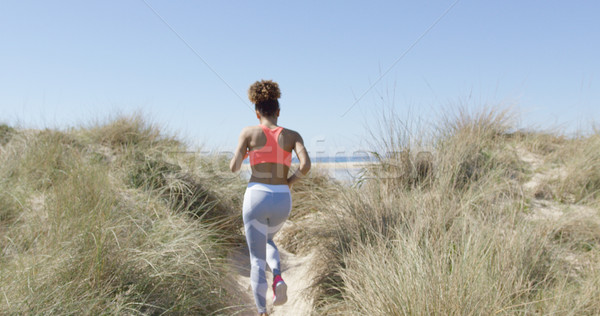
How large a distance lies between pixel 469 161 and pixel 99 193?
19.0 feet

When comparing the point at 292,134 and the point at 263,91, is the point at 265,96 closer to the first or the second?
the point at 263,91

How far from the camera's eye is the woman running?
145 inches

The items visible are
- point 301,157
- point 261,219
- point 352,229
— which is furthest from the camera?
point 352,229

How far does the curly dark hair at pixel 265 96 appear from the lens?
12.8 feet

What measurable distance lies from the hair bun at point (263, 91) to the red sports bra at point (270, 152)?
32 cm

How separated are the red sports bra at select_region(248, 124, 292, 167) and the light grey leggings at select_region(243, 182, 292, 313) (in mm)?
239

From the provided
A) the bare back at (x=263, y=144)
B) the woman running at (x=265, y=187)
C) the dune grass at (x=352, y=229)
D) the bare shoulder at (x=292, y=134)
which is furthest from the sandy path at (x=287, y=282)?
the bare shoulder at (x=292, y=134)

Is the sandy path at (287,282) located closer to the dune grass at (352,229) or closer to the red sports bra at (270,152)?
the dune grass at (352,229)

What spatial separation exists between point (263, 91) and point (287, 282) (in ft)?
9.41

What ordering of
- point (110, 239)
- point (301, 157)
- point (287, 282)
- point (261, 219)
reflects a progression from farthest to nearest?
point (287, 282)
point (301, 157)
point (261, 219)
point (110, 239)

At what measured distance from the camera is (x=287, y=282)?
5348mm

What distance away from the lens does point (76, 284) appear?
2.96 meters

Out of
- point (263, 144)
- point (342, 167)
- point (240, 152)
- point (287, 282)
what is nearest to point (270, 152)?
point (263, 144)

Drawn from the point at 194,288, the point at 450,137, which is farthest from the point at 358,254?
the point at 450,137
